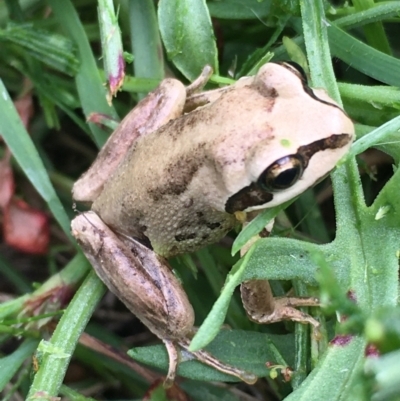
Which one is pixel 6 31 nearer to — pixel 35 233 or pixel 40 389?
pixel 35 233

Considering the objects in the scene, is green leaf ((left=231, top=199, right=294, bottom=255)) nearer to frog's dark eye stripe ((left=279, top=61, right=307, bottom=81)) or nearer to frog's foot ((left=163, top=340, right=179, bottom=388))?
frog's dark eye stripe ((left=279, top=61, right=307, bottom=81))

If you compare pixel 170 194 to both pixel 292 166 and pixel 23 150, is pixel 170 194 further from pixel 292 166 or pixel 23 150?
pixel 23 150

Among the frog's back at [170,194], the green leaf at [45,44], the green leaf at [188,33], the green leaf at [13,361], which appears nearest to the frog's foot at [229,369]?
the frog's back at [170,194]

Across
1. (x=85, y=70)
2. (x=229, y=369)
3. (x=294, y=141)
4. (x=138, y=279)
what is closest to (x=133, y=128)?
(x=85, y=70)

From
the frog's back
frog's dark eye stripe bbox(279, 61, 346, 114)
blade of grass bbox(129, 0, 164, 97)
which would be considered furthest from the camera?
blade of grass bbox(129, 0, 164, 97)

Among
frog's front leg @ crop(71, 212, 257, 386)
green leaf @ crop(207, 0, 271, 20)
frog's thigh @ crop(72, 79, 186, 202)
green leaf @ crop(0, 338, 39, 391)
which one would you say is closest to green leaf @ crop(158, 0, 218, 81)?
frog's thigh @ crop(72, 79, 186, 202)
